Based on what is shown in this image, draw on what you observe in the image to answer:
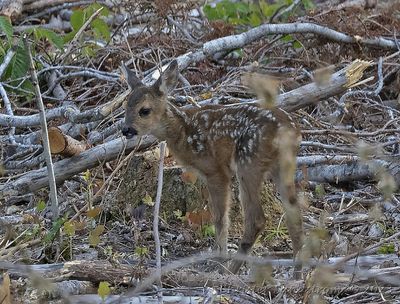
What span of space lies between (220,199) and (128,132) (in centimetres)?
96

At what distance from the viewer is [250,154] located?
7359 mm

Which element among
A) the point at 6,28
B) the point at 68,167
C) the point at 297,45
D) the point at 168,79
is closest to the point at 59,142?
the point at 68,167

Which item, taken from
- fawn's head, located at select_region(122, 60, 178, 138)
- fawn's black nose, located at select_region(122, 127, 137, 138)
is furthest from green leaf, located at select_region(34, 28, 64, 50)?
fawn's black nose, located at select_region(122, 127, 137, 138)

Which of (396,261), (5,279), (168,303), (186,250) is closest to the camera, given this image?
(5,279)

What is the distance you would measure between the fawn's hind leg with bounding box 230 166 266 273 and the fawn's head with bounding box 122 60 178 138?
45.0 inches

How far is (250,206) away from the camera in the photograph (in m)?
7.48

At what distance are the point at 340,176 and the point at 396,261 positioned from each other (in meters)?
2.35

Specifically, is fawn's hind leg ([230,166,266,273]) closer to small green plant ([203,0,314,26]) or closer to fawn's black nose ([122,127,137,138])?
fawn's black nose ([122,127,137,138])

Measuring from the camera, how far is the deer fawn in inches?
286

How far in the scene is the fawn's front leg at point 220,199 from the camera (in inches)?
309

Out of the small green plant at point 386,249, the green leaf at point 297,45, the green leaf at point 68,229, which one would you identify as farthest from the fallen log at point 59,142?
the green leaf at point 297,45

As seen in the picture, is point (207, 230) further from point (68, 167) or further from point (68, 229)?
point (68, 229)

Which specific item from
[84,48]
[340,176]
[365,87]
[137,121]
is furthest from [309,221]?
[84,48]

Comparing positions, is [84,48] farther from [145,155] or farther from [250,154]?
[250,154]
